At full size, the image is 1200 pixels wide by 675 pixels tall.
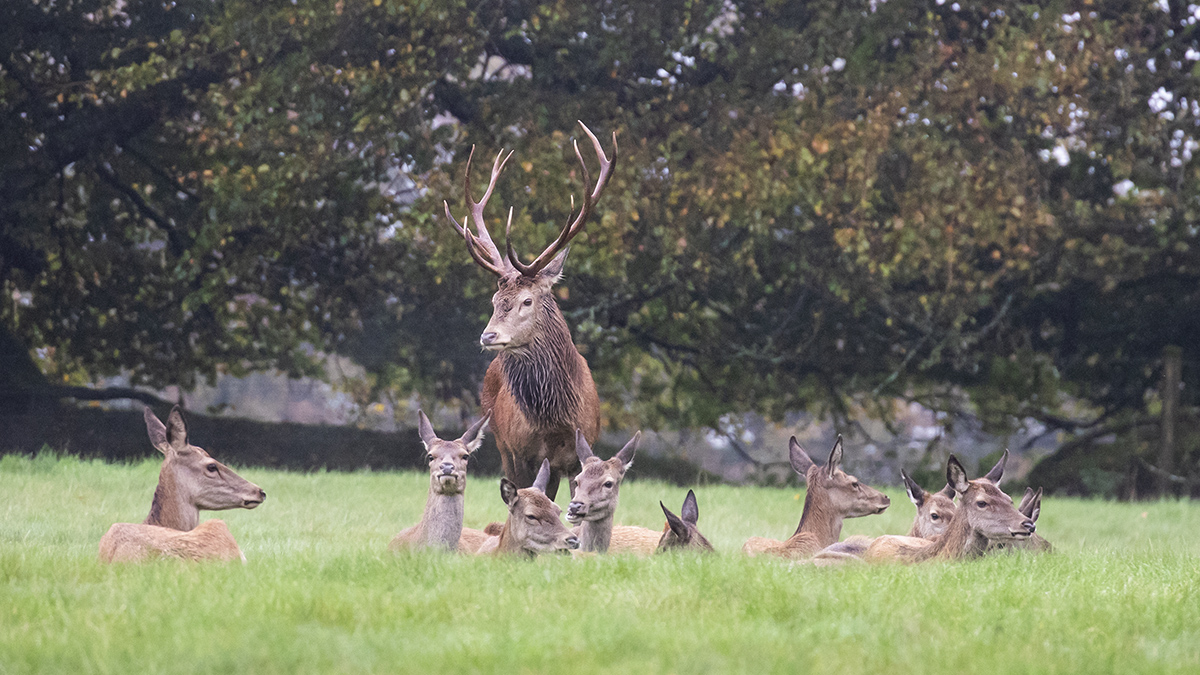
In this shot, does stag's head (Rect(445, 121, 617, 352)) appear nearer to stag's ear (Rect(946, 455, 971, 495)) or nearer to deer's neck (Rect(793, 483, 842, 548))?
deer's neck (Rect(793, 483, 842, 548))

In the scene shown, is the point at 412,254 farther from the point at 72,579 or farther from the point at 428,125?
the point at 72,579

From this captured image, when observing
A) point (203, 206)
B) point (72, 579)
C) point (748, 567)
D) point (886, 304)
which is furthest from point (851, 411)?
point (72, 579)

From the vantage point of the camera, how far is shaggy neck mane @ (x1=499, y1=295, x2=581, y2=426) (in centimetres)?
909

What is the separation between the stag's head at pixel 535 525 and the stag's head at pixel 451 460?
13.7 inches

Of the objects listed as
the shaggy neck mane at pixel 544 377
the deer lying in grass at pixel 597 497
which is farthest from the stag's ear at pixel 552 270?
the deer lying in grass at pixel 597 497

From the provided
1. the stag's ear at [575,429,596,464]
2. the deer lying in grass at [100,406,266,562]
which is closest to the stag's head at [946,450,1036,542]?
the stag's ear at [575,429,596,464]

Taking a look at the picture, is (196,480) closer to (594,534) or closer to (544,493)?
(544,493)

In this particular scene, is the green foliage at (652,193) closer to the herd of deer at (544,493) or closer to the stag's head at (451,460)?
the herd of deer at (544,493)

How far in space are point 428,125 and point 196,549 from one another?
10.8 m

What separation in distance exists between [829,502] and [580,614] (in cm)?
410

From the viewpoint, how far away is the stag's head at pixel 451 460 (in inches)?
304

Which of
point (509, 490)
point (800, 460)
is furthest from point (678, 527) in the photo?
point (800, 460)

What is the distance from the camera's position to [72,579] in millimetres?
6223

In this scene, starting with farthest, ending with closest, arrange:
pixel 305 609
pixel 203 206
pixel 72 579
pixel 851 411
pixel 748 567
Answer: pixel 851 411
pixel 203 206
pixel 748 567
pixel 72 579
pixel 305 609
